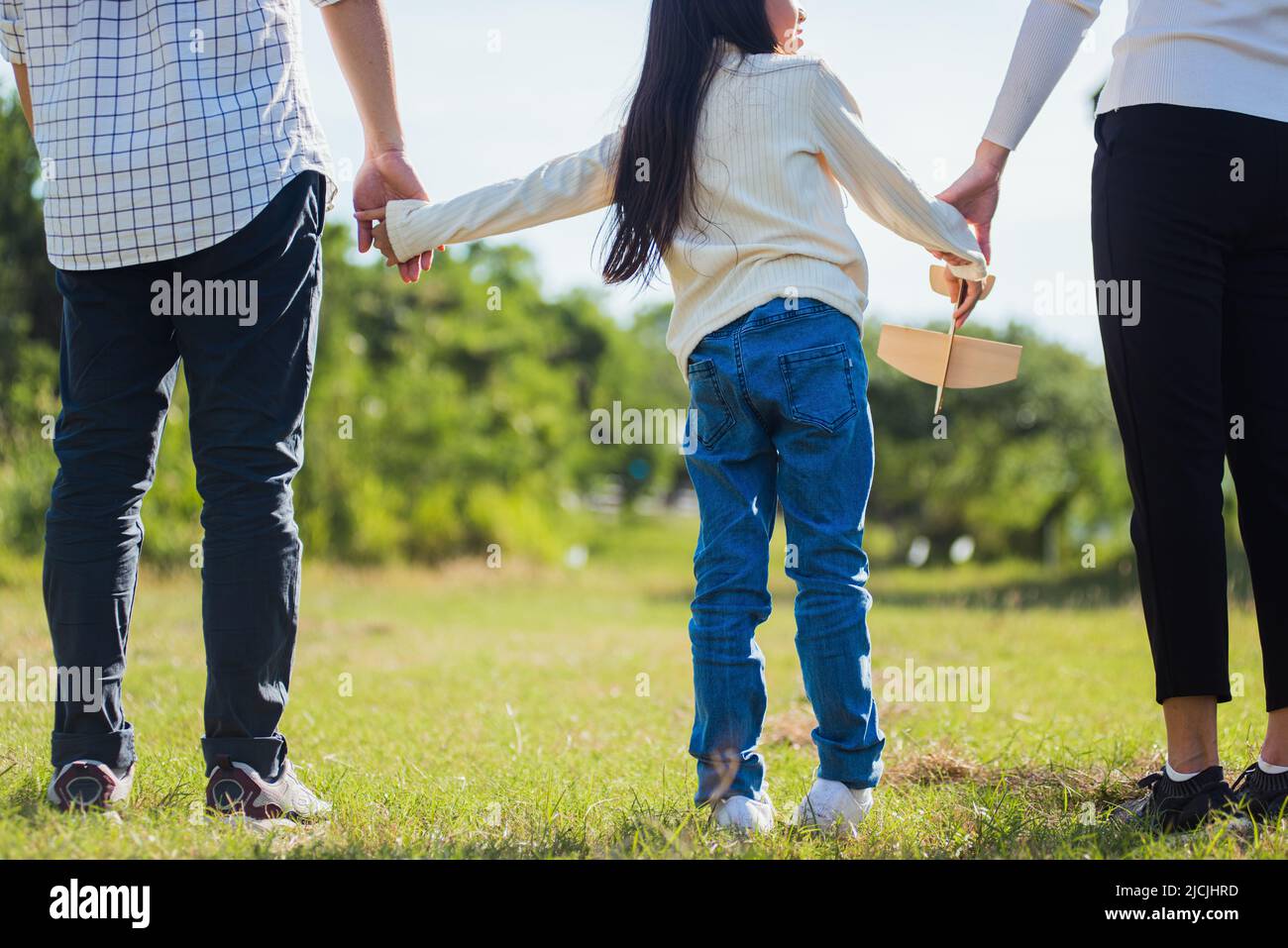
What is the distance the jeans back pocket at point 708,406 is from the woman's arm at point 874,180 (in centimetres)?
45

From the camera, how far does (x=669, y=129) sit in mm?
2322

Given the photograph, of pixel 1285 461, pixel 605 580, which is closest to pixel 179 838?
pixel 1285 461

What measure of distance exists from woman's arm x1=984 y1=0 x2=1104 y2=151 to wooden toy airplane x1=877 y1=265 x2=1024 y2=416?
0.33 m

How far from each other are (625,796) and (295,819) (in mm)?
693

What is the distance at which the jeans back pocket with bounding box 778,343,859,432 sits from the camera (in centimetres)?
217

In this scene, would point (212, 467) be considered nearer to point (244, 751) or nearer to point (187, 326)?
point (187, 326)

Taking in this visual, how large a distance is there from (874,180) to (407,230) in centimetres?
93

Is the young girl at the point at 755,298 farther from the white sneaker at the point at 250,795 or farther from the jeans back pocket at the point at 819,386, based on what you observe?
the white sneaker at the point at 250,795

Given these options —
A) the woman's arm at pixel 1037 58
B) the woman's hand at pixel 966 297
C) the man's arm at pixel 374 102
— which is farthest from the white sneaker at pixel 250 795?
the woman's arm at pixel 1037 58

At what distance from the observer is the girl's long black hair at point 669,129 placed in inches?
91.4

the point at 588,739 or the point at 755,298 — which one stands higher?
the point at 755,298

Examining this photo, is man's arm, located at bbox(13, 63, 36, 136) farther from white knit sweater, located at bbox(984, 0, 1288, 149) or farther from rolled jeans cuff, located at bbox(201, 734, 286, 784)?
Result: white knit sweater, located at bbox(984, 0, 1288, 149)

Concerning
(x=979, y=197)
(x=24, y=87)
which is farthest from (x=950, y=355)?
(x=24, y=87)

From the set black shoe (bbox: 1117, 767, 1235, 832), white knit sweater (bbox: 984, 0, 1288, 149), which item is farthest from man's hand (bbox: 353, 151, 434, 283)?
black shoe (bbox: 1117, 767, 1235, 832)
